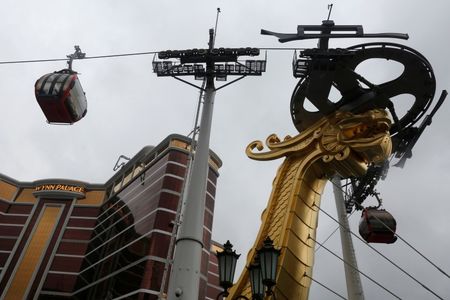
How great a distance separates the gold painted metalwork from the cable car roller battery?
22.8 m

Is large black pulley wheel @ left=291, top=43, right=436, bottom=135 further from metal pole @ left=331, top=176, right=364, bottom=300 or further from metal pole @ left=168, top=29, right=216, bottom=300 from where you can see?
metal pole @ left=331, top=176, right=364, bottom=300

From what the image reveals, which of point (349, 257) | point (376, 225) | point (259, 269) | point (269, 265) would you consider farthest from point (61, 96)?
point (376, 225)

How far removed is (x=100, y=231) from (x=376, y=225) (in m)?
24.8

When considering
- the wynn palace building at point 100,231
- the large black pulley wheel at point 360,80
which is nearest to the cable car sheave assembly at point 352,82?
the large black pulley wheel at point 360,80

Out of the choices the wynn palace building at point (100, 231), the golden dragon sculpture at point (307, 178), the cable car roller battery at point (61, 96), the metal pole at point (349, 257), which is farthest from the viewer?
the wynn palace building at point (100, 231)

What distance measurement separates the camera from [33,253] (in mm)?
34406

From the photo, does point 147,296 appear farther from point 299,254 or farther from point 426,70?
point 426,70

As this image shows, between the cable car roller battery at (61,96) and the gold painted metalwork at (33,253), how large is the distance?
22.8 meters

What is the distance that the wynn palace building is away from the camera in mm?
25688

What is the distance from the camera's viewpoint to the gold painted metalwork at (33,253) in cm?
3250

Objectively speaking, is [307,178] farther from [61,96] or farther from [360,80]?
[61,96]

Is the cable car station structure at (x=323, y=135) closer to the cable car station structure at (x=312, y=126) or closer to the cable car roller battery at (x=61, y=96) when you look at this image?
the cable car station structure at (x=312, y=126)

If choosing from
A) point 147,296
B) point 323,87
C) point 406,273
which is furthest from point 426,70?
point 147,296

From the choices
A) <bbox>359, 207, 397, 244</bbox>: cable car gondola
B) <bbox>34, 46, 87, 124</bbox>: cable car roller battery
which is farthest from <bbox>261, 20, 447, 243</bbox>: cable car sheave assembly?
<bbox>34, 46, 87, 124</bbox>: cable car roller battery
